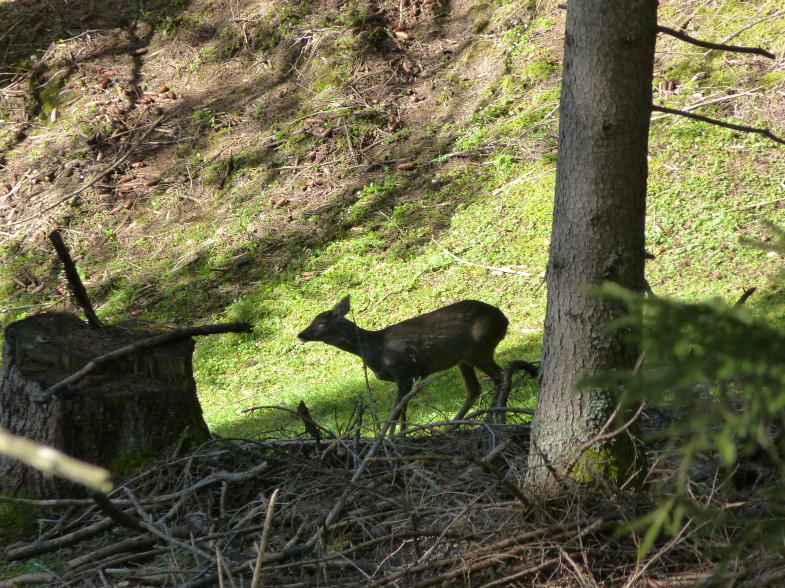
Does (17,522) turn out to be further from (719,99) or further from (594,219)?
(719,99)

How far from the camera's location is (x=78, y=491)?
5.23 metres

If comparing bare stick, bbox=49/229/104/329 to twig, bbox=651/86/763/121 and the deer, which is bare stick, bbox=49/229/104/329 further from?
twig, bbox=651/86/763/121

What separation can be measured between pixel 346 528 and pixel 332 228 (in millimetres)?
9465

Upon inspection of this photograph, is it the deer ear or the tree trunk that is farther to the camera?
the deer ear

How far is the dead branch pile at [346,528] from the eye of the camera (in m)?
3.68

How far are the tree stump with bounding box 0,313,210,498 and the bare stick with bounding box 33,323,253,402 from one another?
4 cm

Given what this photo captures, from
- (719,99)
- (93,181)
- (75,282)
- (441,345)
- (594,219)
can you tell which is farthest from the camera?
(93,181)

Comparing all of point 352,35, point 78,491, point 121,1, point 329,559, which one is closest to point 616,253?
point 329,559

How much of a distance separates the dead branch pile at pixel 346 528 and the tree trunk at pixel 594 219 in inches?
10.9

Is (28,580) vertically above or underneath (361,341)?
above

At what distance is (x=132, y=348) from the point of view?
5.66 m

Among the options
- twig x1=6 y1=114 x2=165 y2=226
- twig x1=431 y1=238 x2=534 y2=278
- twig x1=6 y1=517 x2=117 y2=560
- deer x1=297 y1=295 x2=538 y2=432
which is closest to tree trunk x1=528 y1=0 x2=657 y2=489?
twig x1=6 y1=517 x2=117 y2=560

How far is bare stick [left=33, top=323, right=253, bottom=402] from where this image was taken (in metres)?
5.20

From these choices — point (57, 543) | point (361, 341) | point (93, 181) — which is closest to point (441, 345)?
point (361, 341)
